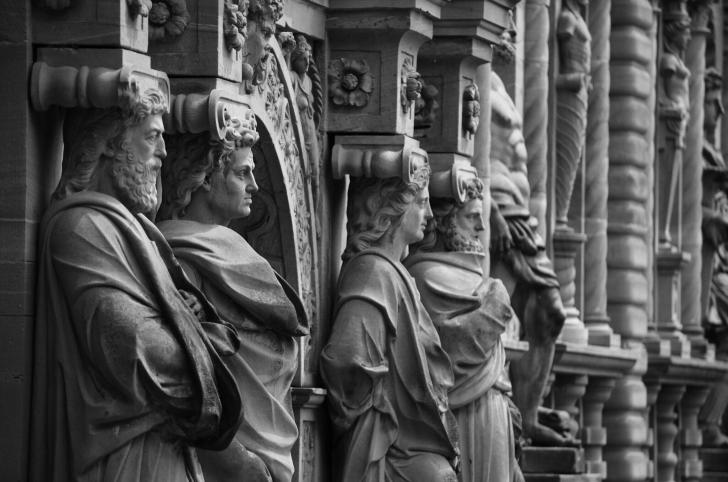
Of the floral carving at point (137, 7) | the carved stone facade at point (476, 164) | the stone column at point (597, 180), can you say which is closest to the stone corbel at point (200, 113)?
the carved stone facade at point (476, 164)

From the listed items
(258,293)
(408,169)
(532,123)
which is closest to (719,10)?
(532,123)

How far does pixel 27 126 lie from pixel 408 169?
4097 millimetres

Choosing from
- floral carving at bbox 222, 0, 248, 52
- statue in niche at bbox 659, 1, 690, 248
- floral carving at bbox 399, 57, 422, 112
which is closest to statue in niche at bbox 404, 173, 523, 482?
floral carving at bbox 399, 57, 422, 112

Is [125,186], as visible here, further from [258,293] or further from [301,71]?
[301,71]

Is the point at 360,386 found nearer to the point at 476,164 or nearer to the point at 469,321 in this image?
the point at 469,321

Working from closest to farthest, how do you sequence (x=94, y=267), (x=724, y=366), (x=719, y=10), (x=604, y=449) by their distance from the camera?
(x=94, y=267) → (x=604, y=449) → (x=724, y=366) → (x=719, y=10)

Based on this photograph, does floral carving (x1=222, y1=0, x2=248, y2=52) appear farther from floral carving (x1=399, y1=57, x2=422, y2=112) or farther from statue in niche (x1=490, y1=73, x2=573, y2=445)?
statue in niche (x1=490, y1=73, x2=573, y2=445)

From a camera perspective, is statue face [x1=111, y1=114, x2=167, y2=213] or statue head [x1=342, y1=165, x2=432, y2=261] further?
statue head [x1=342, y1=165, x2=432, y2=261]

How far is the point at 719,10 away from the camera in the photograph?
3266 centimetres

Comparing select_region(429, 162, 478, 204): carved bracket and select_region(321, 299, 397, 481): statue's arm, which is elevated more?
select_region(429, 162, 478, 204): carved bracket

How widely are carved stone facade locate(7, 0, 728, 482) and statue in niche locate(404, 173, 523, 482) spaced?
7cm

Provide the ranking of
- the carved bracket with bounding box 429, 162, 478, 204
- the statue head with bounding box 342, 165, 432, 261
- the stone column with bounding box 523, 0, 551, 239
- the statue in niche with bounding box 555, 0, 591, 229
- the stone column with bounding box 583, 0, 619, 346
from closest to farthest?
the statue head with bounding box 342, 165, 432, 261, the carved bracket with bounding box 429, 162, 478, 204, the stone column with bounding box 523, 0, 551, 239, the statue in niche with bounding box 555, 0, 591, 229, the stone column with bounding box 583, 0, 619, 346

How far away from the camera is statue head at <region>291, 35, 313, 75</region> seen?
1543 centimetres

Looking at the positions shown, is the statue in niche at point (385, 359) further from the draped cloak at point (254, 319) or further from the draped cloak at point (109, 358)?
the draped cloak at point (109, 358)
